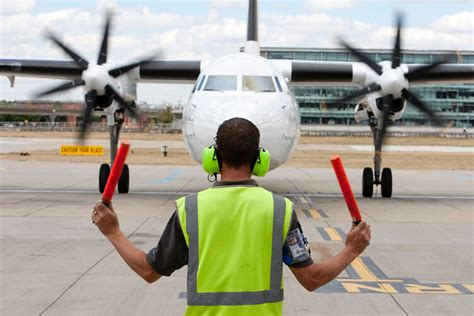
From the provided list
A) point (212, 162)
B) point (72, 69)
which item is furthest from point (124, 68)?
point (212, 162)

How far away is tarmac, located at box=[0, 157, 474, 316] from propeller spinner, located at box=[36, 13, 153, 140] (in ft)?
7.36

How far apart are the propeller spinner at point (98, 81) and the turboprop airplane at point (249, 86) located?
1.0 inches

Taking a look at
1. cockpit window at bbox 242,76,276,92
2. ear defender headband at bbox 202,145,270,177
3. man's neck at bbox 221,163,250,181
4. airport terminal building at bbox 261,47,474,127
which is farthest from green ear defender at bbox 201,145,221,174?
airport terminal building at bbox 261,47,474,127

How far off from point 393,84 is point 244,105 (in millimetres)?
5911

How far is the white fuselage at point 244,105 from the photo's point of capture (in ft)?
39.8

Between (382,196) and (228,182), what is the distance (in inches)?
605

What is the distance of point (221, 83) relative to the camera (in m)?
13.2

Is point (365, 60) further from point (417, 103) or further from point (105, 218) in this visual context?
point (105, 218)

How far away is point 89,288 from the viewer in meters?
7.22

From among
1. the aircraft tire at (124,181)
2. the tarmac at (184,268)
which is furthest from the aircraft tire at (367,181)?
the aircraft tire at (124,181)

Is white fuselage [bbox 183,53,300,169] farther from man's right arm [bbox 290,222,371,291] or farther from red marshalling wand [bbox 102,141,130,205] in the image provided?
red marshalling wand [bbox 102,141,130,205]

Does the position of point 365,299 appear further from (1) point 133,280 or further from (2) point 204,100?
(2) point 204,100

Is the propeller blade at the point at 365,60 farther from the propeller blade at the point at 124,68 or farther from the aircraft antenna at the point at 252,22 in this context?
the propeller blade at the point at 124,68

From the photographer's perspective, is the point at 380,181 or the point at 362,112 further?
the point at 362,112
